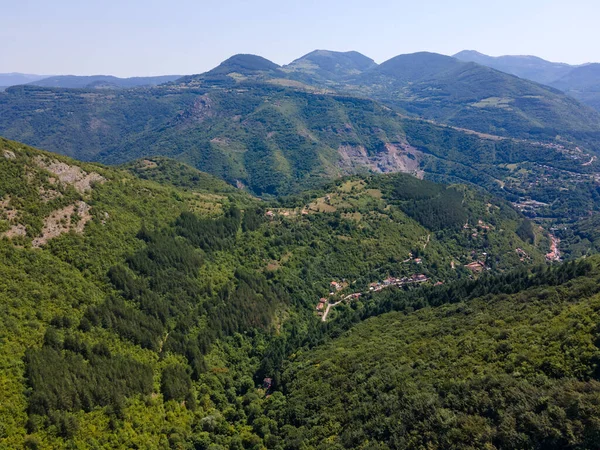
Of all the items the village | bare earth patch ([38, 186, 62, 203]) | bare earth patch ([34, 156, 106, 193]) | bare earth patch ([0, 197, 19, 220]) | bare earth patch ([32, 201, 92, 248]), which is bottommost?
the village

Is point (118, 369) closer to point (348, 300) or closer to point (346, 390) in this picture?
point (346, 390)

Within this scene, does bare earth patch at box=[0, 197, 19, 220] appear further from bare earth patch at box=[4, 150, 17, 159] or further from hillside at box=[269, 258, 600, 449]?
hillside at box=[269, 258, 600, 449]

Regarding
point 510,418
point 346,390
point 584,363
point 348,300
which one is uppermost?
point 584,363

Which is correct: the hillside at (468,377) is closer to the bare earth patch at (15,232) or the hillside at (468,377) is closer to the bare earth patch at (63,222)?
the bare earth patch at (63,222)

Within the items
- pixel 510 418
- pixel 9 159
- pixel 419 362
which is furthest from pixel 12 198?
pixel 510 418

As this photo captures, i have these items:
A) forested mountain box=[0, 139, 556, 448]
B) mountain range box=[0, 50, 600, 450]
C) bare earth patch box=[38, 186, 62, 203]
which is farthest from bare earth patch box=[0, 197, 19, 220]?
bare earth patch box=[38, 186, 62, 203]

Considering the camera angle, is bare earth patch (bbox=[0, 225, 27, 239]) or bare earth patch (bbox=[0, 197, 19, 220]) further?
bare earth patch (bbox=[0, 197, 19, 220])

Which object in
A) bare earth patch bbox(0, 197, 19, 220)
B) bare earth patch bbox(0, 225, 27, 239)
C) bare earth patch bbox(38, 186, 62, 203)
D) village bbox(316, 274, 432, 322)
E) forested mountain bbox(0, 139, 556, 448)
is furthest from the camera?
Result: village bbox(316, 274, 432, 322)
